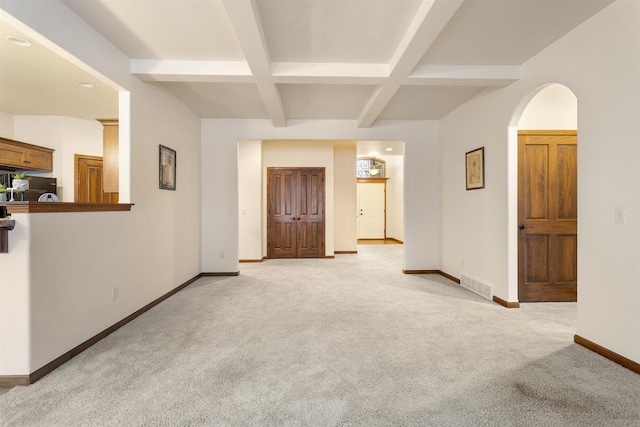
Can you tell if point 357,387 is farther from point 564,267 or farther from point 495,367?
point 564,267

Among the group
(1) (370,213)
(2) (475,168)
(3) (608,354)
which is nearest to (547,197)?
(2) (475,168)

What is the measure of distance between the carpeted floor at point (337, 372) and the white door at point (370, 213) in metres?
7.54

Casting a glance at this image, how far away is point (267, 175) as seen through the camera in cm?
689

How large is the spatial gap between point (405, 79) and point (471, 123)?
1525mm

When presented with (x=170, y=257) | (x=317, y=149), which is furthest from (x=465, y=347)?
(x=317, y=149)

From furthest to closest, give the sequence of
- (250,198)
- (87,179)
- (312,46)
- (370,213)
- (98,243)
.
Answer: (370,213) < (250,198) < (87,179) < (312,46) < (98,243)

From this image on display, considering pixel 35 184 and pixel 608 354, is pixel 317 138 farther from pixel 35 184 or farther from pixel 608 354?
pixel 35 184

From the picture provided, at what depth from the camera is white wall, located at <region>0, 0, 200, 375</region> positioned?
194 cm

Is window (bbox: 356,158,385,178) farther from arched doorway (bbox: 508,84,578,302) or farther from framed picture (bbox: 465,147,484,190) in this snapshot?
arched doorway (bbox: 508,84,578,302)

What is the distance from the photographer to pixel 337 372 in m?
2.04

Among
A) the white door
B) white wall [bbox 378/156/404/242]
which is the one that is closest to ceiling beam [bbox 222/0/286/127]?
white wall [bbox 378/156/404/242]

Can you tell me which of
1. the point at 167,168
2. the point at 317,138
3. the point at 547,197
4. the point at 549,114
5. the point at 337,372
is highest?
the point at 317,138

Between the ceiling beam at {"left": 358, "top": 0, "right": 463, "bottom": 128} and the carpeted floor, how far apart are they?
2.47 m

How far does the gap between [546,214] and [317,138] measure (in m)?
3.42
